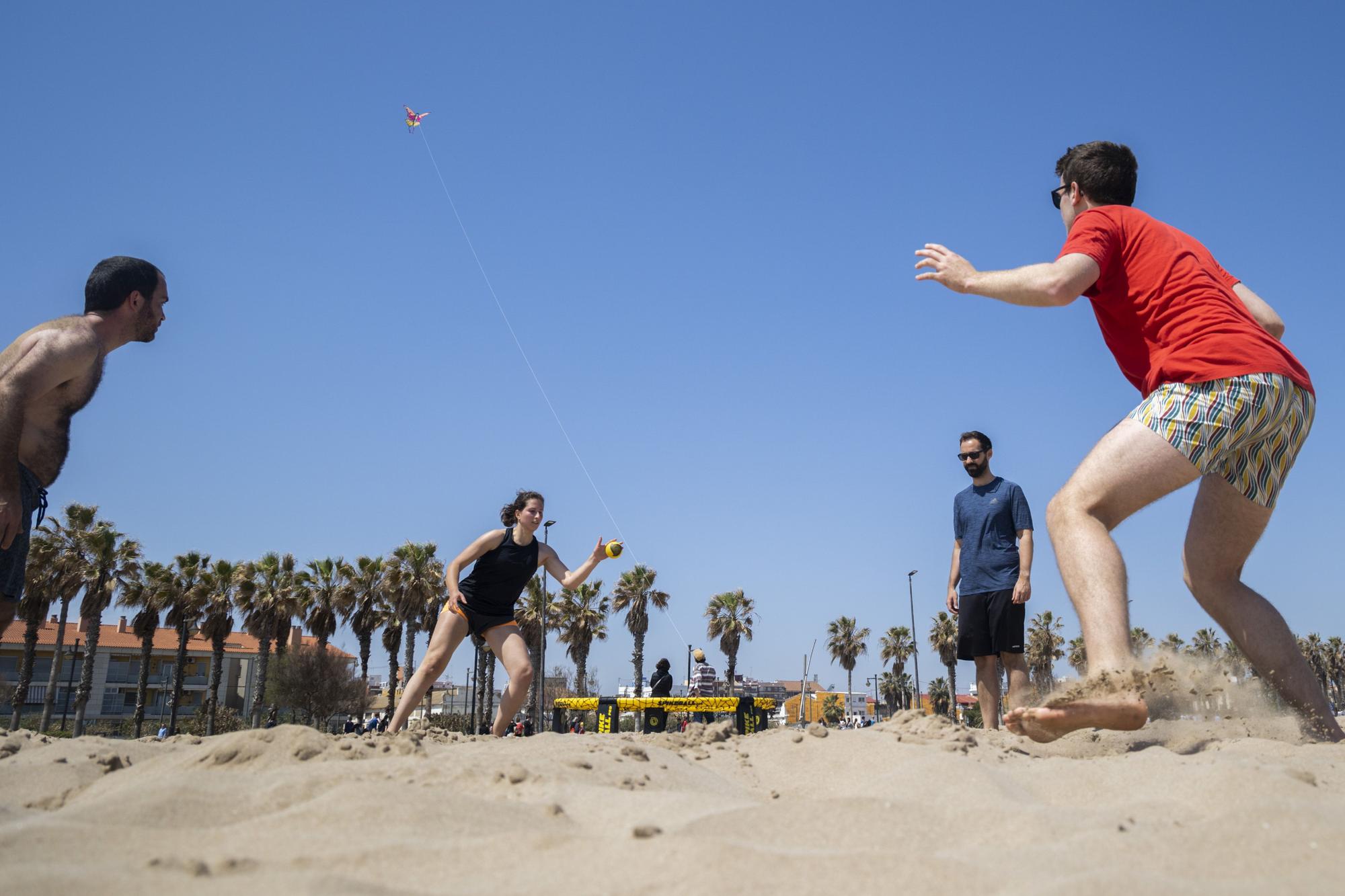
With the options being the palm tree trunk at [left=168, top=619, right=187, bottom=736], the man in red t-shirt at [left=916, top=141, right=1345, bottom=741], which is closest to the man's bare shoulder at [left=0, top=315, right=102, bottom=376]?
the man in red t-shirt at [left=916, top=141, right=1345, bottom=741]

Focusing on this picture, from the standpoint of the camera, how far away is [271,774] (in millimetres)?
2242

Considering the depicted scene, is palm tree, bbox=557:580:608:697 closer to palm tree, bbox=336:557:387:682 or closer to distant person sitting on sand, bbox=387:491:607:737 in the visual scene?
palm tree, bbox=336:557:387:682

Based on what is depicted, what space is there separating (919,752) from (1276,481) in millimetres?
1699

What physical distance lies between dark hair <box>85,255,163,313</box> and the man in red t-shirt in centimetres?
339

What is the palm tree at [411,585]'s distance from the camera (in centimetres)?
3800

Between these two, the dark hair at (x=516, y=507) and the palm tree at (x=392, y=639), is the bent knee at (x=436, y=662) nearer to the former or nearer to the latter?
the dark hair at (x=516, y=507)

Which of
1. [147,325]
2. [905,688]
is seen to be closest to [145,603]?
[147,325]

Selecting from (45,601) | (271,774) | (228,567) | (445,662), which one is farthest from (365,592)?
(271,774)

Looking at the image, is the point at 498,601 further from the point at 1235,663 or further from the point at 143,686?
the point at 143,686

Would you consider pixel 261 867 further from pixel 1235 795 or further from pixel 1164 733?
pixel 1164 733

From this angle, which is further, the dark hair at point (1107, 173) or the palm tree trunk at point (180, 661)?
the palm tree trunk at point (180, 661)

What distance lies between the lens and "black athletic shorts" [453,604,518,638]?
17.9 ft

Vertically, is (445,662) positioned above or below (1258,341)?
below

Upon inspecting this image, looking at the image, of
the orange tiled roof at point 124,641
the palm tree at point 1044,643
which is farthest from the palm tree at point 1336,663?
the orange tiled roof at point 124,641
